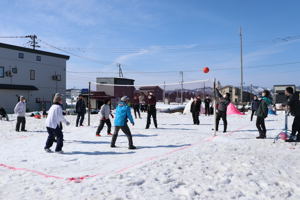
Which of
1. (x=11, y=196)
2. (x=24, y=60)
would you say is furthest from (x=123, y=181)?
(x=24, y=60)

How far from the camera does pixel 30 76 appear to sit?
1292 inches

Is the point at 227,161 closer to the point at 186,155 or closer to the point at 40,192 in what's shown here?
the point at 186,155

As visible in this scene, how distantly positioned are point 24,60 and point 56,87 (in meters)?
5.92

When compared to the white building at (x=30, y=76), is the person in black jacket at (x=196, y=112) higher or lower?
lower

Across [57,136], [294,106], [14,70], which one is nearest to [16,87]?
[14,70]

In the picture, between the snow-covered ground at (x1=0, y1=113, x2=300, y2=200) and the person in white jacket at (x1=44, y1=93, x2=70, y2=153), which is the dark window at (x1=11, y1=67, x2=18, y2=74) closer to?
the snow-covered ground at (x1=0, y1=113, x2=300, y2=200)

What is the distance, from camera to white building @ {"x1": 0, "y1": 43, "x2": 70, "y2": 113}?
97.2ft

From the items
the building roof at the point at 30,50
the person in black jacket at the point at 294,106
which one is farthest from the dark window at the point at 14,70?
the person in black jacket at the point at 294,106

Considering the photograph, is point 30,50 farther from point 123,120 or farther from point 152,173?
point 152,173

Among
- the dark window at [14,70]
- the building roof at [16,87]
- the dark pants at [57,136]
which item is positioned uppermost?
the dark window at [14,70]

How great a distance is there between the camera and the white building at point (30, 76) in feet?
97.2

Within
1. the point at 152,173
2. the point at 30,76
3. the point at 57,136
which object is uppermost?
the point at 30,76

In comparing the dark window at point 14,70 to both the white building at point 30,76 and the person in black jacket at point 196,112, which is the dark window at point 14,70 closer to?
the white building at point 30,76

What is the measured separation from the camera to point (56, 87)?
3616cm
